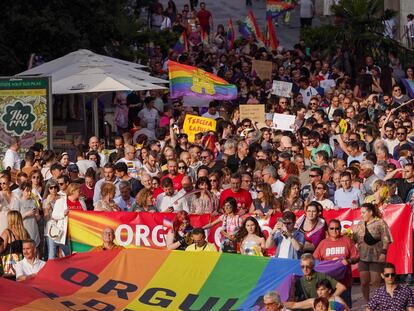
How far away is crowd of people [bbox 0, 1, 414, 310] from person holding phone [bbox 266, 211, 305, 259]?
12mm

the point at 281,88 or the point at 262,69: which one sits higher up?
the point at 262,69

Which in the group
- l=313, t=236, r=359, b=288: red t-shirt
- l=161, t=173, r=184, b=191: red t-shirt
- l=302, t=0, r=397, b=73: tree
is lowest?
l=313, t=236, r=359, b=288: red t-shirt

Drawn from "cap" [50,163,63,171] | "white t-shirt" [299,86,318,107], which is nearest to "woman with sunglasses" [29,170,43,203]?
"cap" [50,163,63,171]

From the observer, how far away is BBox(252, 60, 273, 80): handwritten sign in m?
37.1

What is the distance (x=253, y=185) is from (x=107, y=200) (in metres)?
2.05

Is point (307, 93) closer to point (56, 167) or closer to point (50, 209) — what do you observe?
point (56, 167)

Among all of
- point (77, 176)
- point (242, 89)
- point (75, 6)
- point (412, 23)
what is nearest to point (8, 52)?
point (75, 6)

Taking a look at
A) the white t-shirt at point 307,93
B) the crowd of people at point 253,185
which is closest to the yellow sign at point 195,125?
the crowd of people at point 253,185

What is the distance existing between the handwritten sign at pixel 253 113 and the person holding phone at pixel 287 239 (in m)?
9.72

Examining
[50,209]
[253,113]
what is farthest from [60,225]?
[253,113]

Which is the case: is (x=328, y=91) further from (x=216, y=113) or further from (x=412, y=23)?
(x=412, y=23)

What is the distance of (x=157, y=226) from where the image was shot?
23.3m

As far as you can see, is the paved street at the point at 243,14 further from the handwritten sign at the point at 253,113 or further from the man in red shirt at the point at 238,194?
the man in red shirt at the point at 238,194

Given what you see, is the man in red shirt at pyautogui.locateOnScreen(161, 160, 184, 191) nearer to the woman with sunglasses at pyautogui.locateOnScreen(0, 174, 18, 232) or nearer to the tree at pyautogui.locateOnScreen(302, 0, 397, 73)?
the woman with sunglasses at pyautogui.locateOnScreen(0, 174, 18, 232)
